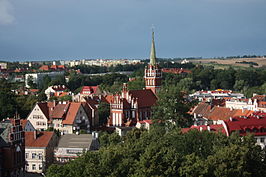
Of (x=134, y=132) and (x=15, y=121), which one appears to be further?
(x=134, y=132)

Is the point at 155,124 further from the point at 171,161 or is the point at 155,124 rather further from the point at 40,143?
the point at 171,161

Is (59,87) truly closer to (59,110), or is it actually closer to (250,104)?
(59,110)

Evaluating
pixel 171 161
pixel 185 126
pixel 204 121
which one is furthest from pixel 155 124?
pixel 171 161

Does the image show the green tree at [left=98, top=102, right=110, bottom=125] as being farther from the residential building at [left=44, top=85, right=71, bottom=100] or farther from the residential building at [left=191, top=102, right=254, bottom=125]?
the residential building at [left=44, top=85, right=71, bottom=100]

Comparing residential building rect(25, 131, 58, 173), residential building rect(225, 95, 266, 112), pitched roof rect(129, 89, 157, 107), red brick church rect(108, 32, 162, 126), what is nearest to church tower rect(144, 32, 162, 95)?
pitched roof rect(129, 89, 157, 107)

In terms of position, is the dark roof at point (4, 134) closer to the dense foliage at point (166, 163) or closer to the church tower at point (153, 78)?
the dense foliage at point (166, 163)

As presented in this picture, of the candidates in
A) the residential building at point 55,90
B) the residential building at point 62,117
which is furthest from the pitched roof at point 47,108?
the residential building at point 55,90

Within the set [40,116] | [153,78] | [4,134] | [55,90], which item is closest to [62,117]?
[40,116]

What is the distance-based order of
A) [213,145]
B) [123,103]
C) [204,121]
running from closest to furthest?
1. [213,145]
2. [204,121]
3. [123,103]
